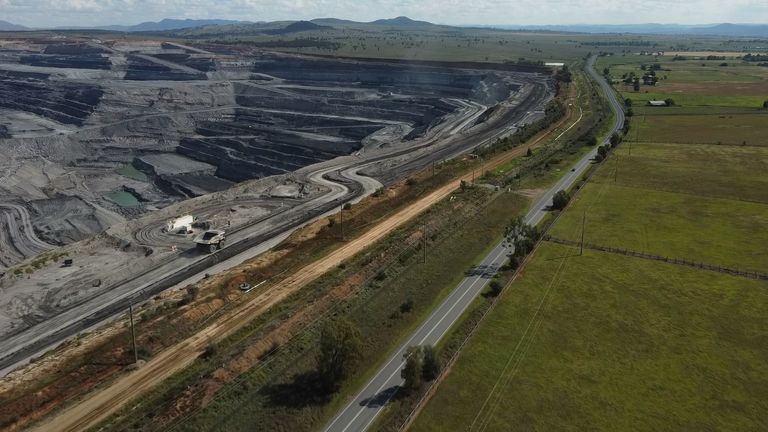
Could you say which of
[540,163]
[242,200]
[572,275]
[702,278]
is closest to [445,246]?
[572,275]

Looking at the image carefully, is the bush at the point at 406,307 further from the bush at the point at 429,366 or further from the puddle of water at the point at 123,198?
the puddle of water at the point at 123,198

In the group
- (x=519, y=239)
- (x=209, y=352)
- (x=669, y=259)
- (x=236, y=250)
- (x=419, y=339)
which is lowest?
(x=236, y=250)

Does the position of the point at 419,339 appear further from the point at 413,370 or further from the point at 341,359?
the point at 341,359

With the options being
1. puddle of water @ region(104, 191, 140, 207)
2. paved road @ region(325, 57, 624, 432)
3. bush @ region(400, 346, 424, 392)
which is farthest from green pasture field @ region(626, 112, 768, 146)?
puddle of water @ region(104, 191, 140, 207)

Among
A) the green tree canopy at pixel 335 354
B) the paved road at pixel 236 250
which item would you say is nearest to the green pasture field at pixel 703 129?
the paved road at pixel 236 250

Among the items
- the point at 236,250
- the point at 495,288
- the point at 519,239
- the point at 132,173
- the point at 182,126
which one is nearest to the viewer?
the point at 495,288

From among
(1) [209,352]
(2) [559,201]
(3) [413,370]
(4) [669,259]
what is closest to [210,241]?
(1) [209,352]

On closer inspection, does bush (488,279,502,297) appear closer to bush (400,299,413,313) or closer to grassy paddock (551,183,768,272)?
bush (400,299,413,313)

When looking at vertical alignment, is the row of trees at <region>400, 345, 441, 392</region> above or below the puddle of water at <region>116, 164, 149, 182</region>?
above
